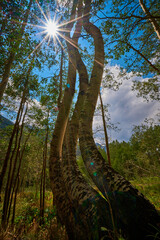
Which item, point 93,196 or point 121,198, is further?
point 93,196

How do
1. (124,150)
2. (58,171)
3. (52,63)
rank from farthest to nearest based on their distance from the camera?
1. (124,150)
2. (52,63)
3. (58,171)

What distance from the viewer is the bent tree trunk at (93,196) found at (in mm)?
1198

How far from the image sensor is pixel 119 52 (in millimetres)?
4441

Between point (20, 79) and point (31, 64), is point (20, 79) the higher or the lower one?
the lower one

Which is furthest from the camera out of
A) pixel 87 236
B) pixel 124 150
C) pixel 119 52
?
pixel 124 150

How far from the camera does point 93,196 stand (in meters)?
1.55

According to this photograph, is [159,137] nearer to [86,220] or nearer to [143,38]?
[143,38]

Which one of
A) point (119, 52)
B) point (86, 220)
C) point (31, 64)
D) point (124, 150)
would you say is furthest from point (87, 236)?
point (124, 150)

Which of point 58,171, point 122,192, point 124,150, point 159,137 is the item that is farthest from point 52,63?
point 124,150

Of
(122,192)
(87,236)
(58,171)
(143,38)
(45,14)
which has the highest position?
(45,14)

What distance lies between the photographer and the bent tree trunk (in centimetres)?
120

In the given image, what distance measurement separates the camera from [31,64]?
4.97 m

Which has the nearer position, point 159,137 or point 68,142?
point 68,142

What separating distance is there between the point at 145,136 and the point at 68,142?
49.1ft
